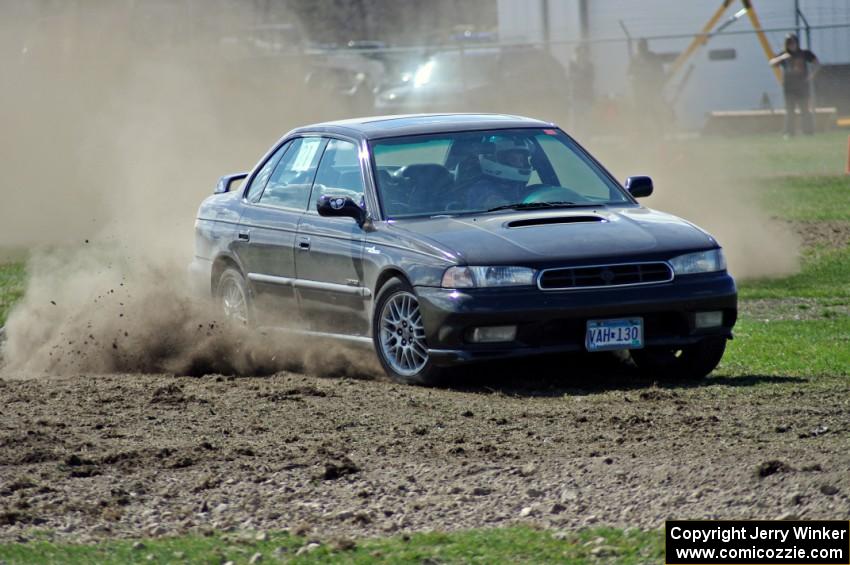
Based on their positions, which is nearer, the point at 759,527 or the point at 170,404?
the point at 759,527

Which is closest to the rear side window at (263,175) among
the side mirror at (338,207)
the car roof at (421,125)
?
the car roof at (421,125)

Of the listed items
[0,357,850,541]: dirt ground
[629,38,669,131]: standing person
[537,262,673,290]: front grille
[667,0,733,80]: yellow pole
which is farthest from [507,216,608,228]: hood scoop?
[667,0,733,80]: yellow pole

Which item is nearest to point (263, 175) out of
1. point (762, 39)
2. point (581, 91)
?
point (581, 91)

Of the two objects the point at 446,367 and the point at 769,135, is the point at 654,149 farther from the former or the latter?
the point at 446,367

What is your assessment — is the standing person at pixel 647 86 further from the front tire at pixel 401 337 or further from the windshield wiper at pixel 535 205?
the front tire at pixel 401 337

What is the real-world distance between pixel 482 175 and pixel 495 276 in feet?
4.32

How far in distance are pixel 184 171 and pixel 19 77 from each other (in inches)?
210

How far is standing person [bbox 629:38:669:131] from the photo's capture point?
104 ft

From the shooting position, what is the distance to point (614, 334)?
8.53m

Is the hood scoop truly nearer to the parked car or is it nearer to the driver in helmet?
the driver in helmet

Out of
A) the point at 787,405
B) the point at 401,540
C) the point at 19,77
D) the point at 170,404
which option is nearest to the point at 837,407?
the point at 787,405

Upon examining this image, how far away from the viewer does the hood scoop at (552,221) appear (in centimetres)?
895

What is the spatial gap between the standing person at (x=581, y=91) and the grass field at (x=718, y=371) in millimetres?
7590

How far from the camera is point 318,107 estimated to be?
1136 inches
